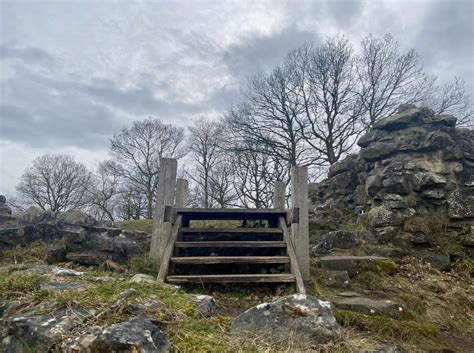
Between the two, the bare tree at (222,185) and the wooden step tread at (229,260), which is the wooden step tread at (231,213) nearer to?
the wooden step tread at (229,260)

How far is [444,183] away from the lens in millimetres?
6875

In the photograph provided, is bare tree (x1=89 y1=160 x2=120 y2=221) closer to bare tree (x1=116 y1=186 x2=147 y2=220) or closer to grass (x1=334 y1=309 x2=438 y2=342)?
bare tree (x1=116 y1=186 x2=147 y2=220)

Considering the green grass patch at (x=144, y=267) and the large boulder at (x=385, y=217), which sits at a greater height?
the large boulder at (x=385, y=217)

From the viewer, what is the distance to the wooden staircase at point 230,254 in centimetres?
425

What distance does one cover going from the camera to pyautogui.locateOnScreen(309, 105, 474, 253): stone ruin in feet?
20.8

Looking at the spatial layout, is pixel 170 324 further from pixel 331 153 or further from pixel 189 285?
pixel 331 153

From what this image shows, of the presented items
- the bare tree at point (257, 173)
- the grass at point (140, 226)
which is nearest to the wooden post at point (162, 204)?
the grass at point (140, 226)

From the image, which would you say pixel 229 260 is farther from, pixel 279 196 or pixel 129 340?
pixel 129 340

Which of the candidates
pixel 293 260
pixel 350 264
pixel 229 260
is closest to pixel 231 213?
pixel 229 260

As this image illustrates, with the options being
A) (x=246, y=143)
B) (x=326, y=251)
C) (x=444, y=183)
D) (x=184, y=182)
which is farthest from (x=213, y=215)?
(x=246, y=143)

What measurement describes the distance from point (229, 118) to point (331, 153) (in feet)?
21.1

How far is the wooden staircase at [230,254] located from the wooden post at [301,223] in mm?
163

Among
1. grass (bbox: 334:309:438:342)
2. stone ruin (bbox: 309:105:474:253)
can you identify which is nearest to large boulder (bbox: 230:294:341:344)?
grass (bbox: 334:309:438:342)

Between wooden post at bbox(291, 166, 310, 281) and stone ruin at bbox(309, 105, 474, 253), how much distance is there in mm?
2299
